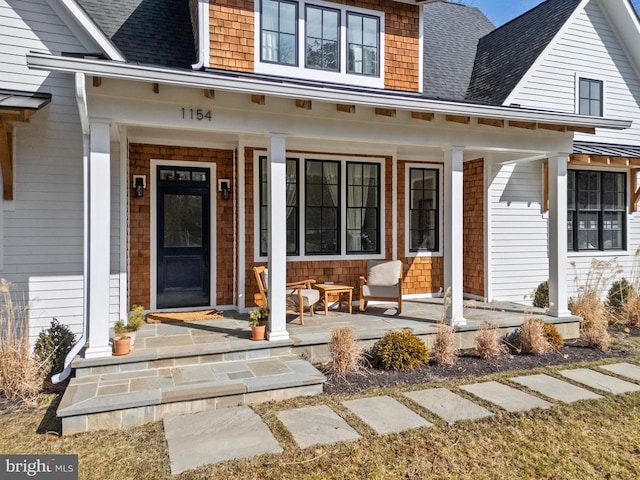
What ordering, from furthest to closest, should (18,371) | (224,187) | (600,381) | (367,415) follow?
(224,187) < (600,381) < (18,371) < (367,415)

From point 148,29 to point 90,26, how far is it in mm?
1647

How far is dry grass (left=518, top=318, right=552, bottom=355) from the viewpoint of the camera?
616 centimetres

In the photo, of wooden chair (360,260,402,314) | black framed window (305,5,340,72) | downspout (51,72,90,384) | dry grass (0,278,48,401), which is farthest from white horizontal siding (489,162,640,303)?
dry grass (0,278,48,401)

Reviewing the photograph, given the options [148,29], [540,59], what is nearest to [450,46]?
[540,59]

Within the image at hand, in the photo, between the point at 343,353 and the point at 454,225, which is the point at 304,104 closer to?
the point at 454,225

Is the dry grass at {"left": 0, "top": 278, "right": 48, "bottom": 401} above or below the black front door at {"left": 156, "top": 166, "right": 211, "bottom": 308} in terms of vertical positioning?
below

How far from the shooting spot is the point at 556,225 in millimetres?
7117

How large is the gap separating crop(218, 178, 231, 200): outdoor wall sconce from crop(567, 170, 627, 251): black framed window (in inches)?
265

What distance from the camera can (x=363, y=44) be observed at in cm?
746

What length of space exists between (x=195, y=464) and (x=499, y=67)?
9238mm

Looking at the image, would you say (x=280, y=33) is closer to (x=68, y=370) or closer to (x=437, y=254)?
(x=437, y=254)

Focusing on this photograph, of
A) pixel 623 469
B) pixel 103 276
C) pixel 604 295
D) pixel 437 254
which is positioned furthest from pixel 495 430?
pixel 604 295

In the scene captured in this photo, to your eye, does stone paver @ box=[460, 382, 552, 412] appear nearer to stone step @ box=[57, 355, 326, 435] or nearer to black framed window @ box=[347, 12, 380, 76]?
stone step @ box=[57, 355, 326, 435]

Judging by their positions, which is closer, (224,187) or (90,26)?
(90,26)
